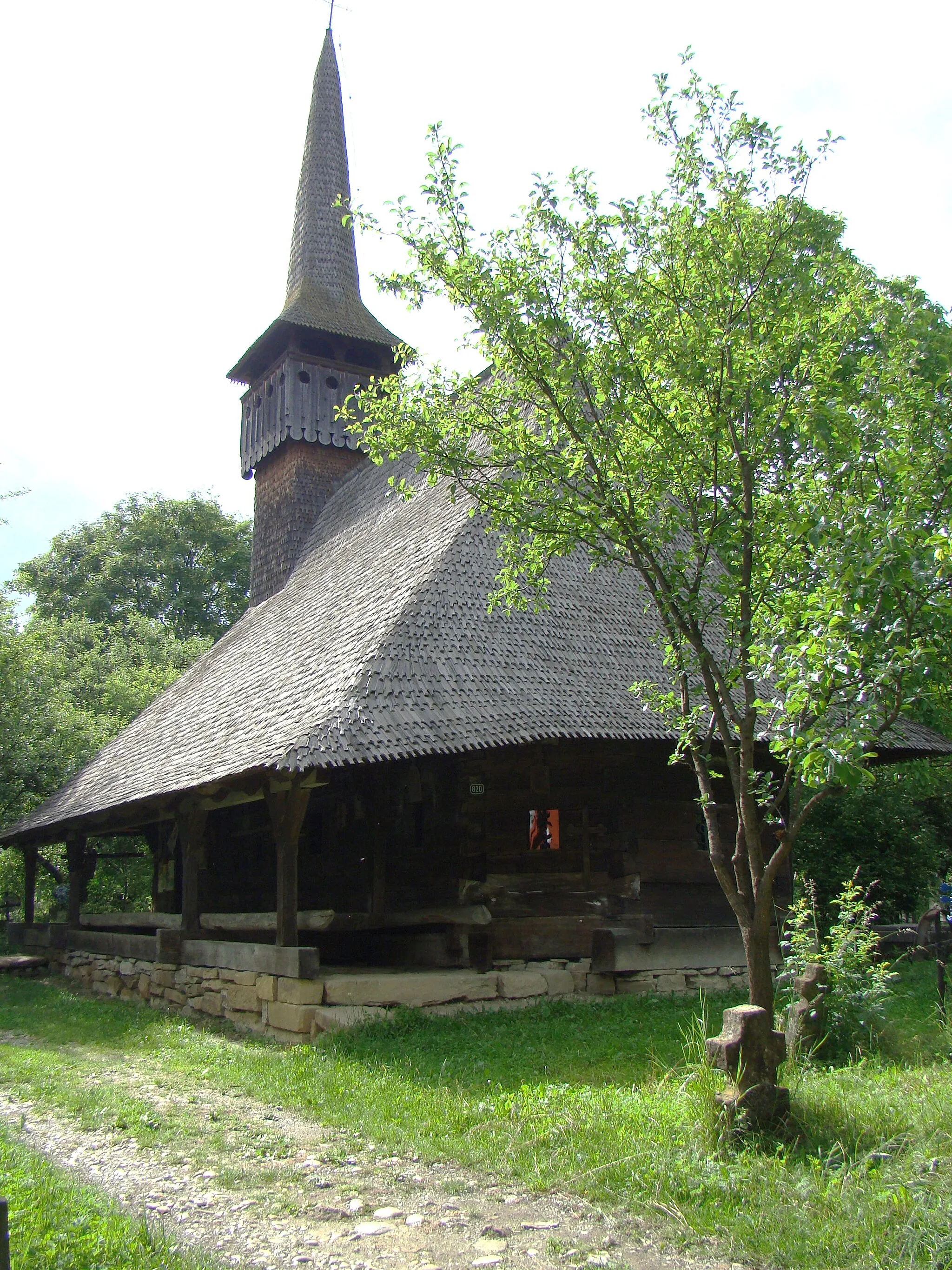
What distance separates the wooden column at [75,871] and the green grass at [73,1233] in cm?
1089

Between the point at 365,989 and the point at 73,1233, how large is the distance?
4.44 meters

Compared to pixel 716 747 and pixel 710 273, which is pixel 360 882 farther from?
pixel 710 273

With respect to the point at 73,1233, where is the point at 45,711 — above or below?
above

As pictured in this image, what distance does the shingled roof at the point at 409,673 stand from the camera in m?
8.18

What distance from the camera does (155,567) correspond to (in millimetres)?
37375

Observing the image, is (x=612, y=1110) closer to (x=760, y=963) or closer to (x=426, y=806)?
(x=760, y=963)

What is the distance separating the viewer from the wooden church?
825 centimetres

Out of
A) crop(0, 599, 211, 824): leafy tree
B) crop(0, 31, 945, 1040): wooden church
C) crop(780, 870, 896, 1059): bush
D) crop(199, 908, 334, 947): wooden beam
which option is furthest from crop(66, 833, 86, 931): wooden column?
crop(780, 870, 896, 1059): bush

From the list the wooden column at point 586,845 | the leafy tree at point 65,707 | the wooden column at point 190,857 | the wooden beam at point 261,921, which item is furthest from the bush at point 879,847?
the leafy tree at point 65,707

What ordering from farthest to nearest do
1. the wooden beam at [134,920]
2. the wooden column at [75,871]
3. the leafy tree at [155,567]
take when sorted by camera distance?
the leafy tree at [155,567], the wooden column at [75,871], the wooden beam at [134,920]

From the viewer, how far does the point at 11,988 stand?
1278 centimetres

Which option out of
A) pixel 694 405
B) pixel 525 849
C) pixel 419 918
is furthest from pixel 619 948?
pixel 694 405

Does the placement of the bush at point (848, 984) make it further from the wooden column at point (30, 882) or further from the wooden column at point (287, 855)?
the wooden column at point (30, 882)

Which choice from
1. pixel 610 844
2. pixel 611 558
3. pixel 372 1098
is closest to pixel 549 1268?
pixel 372 1098
